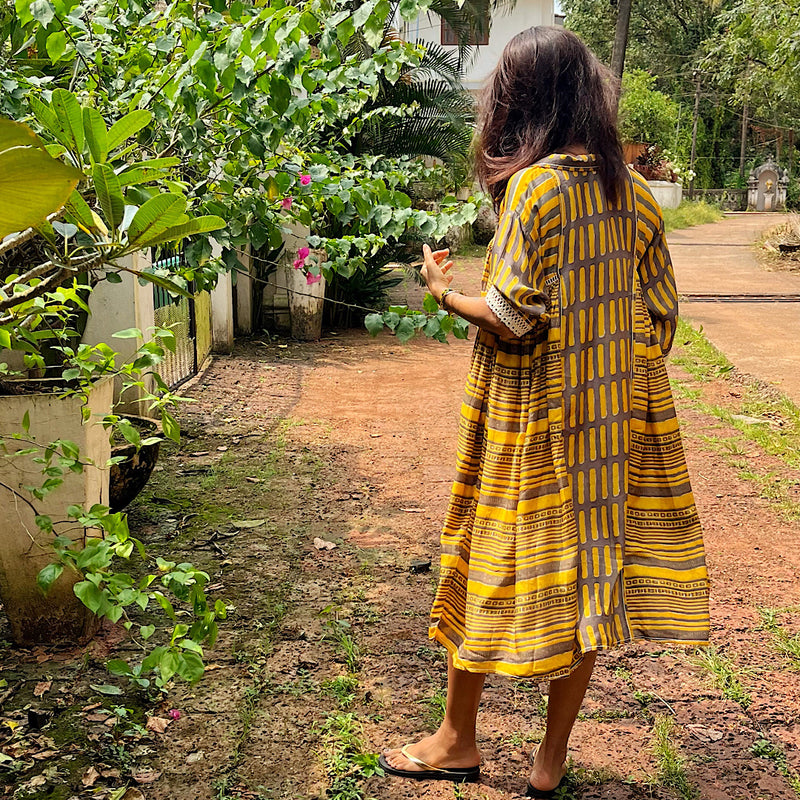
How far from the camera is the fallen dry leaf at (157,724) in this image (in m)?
2.81

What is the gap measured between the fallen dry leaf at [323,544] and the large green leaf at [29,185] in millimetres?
3213

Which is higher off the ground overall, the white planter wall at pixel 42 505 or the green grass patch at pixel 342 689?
the white planter wall at pixel 42 505

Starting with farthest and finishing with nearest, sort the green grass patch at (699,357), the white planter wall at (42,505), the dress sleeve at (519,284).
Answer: the green grass patch at (699,357) → the white planter wall at (42,505) → the dress sleeve at (519,284)

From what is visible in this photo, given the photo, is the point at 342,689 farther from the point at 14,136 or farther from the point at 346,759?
the point at 14,136

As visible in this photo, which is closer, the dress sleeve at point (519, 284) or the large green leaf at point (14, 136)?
the large green leaf at point (14, 136)

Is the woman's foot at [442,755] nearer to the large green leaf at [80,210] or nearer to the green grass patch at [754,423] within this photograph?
the large green leaf at [80,210]

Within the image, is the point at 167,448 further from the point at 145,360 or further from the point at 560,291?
the point at 560,291

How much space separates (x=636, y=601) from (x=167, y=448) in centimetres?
363

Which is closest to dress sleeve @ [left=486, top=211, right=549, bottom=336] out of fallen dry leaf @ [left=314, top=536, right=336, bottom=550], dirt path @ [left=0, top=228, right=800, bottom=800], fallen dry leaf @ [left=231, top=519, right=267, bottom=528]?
dirt path @ [left=0, top=228, right=800, bottom=800]

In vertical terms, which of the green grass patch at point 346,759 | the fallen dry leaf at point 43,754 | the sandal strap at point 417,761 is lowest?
the green grass patch at point 346,759

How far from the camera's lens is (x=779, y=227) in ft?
57.6

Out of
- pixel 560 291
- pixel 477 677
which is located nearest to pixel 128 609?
pixel 477 677

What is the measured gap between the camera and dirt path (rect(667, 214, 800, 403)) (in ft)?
26.5

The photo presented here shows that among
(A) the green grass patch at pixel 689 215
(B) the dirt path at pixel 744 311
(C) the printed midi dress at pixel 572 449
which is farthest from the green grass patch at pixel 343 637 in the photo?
(A) the green grass patch at pixel 689 215
